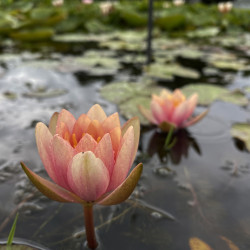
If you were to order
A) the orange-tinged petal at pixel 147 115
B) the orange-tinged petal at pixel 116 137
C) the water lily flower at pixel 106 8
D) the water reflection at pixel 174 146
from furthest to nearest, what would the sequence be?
the water lily flower at pixel 106 8 < the orange-tinged petal at pixel 147 115 < the water reflection at pixel 174 146 < the orange-tinged petal at pixel 116 137

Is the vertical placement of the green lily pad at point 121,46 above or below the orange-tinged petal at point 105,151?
below

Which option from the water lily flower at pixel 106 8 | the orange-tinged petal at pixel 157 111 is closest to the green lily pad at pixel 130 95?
the orange-tinged petal at pixel 157 111

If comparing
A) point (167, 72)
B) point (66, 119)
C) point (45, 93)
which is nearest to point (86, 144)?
point (66, 119)

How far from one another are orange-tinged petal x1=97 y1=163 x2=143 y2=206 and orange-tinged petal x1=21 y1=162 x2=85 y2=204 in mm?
72

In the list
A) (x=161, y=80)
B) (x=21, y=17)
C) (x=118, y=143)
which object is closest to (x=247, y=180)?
(x=118, y=143)

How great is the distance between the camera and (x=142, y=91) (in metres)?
1.85

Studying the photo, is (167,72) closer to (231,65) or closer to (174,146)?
(231,65)

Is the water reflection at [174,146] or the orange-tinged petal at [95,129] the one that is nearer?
the orange-tinged petal at [95,129]

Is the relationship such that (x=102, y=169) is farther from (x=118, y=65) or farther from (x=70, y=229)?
(x=118, y=65)

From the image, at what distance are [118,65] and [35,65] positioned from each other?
2.42 feet

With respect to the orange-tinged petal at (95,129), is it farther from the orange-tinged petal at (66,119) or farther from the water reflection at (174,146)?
the water reflection at (174,146)

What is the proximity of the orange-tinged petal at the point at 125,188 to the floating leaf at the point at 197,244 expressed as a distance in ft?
0.98

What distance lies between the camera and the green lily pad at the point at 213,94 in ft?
5.76

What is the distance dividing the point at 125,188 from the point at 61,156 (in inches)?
6.4
